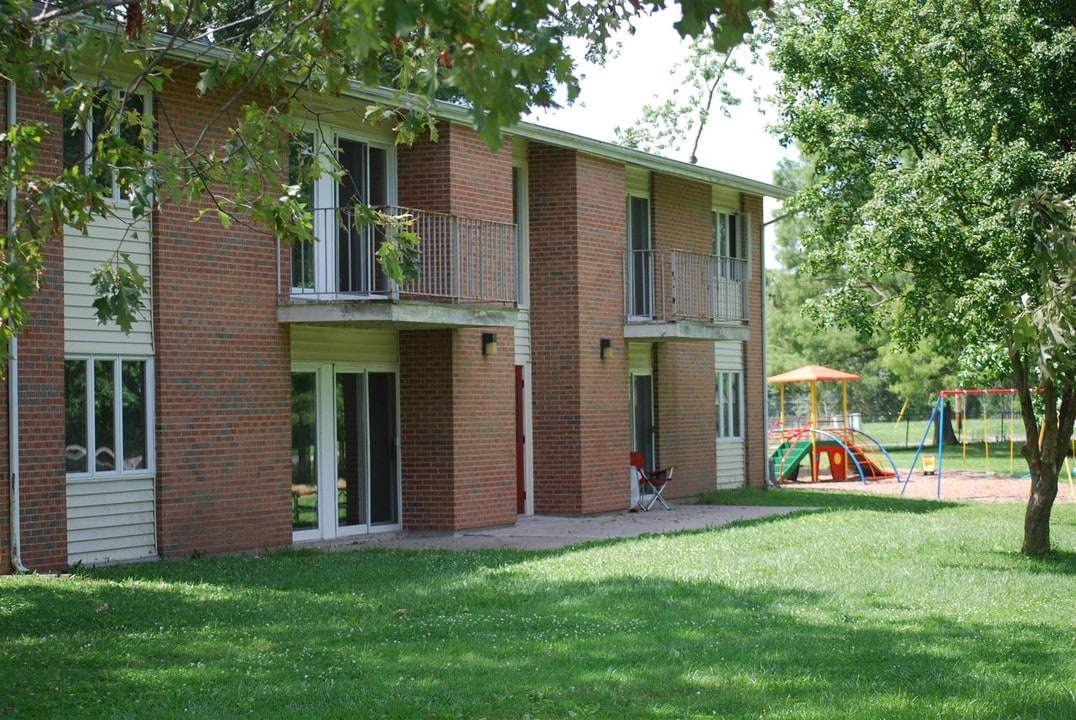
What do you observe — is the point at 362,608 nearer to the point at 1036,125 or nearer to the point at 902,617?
the point at 902,617

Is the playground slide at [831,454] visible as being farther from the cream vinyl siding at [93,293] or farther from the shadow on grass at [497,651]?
the cream vinyl siding at [93,293]

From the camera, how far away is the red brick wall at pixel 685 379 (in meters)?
23.9

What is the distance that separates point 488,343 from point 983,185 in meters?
7.08

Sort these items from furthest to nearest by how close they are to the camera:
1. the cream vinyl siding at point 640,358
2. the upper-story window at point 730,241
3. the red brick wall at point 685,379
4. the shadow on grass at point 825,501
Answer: the upper-story window at point 730,241 < the red brick wall at point 685,379 < the cream vinyl siding at point 640,358 < the shadow on grass at point 825,501

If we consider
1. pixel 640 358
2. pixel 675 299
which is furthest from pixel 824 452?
pixel 675 299

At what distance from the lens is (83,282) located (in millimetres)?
14188

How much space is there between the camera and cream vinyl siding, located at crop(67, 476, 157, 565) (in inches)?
551

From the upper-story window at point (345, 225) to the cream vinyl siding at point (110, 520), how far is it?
341cm

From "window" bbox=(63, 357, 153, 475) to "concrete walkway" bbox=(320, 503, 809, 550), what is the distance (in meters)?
3.10

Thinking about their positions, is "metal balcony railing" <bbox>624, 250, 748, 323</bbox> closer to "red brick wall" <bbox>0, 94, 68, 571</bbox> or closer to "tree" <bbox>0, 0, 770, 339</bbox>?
"red brick wall" <bbox>0, 94, 68, 571</bbox>

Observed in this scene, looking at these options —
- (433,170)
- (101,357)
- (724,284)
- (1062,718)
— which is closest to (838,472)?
(724,284)

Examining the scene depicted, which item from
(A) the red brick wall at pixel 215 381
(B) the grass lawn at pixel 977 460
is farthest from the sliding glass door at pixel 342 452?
(B) the grass lawn at pixel 977 460

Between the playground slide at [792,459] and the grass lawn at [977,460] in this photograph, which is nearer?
the playground slide at [792,459]

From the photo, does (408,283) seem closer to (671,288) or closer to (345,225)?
(345,225)
